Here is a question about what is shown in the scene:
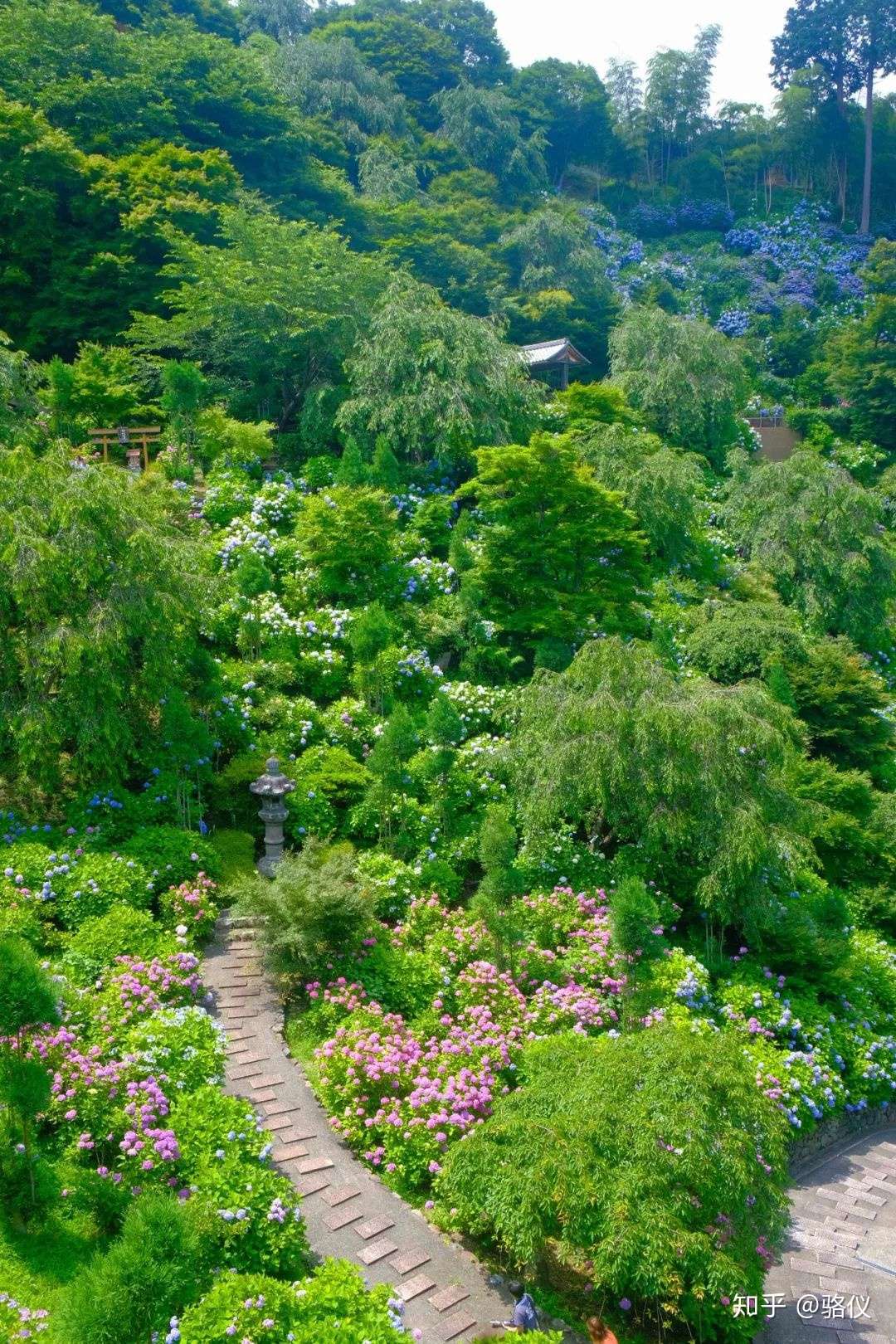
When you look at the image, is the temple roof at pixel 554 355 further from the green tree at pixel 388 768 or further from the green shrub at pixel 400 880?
the green shrub at pixel 400 880

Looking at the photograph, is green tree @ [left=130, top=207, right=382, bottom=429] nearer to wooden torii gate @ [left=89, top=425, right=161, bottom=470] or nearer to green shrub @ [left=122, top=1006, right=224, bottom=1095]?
wooden torii gate @ [left=89, top=425, right=161, bottom=470]

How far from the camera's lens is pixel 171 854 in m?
12.2

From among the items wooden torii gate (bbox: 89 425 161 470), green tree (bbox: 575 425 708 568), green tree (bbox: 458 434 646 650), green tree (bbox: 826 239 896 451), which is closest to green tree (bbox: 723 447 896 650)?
green tree (bbox: 575 425 708 568)

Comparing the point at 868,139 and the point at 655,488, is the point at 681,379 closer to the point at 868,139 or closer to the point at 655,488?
the point at 655,488

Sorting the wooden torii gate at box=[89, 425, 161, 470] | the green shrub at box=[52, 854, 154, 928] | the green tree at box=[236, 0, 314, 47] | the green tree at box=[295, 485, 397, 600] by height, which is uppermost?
the green tree at box=[236, 0, 314, 47]

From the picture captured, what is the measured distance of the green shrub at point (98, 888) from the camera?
1112 cm

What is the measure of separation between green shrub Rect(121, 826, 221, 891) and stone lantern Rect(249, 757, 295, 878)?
0.76 m

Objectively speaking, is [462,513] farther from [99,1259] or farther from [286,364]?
[99,1259]

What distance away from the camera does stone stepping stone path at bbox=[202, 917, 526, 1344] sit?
313 inches

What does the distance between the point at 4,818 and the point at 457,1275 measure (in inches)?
293

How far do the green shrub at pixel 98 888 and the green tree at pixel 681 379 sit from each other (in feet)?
71.2

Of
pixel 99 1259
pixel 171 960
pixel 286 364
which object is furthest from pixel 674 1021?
pixel 286 364

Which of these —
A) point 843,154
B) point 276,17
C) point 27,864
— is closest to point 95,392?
point 27,864

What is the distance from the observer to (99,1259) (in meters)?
6.54
